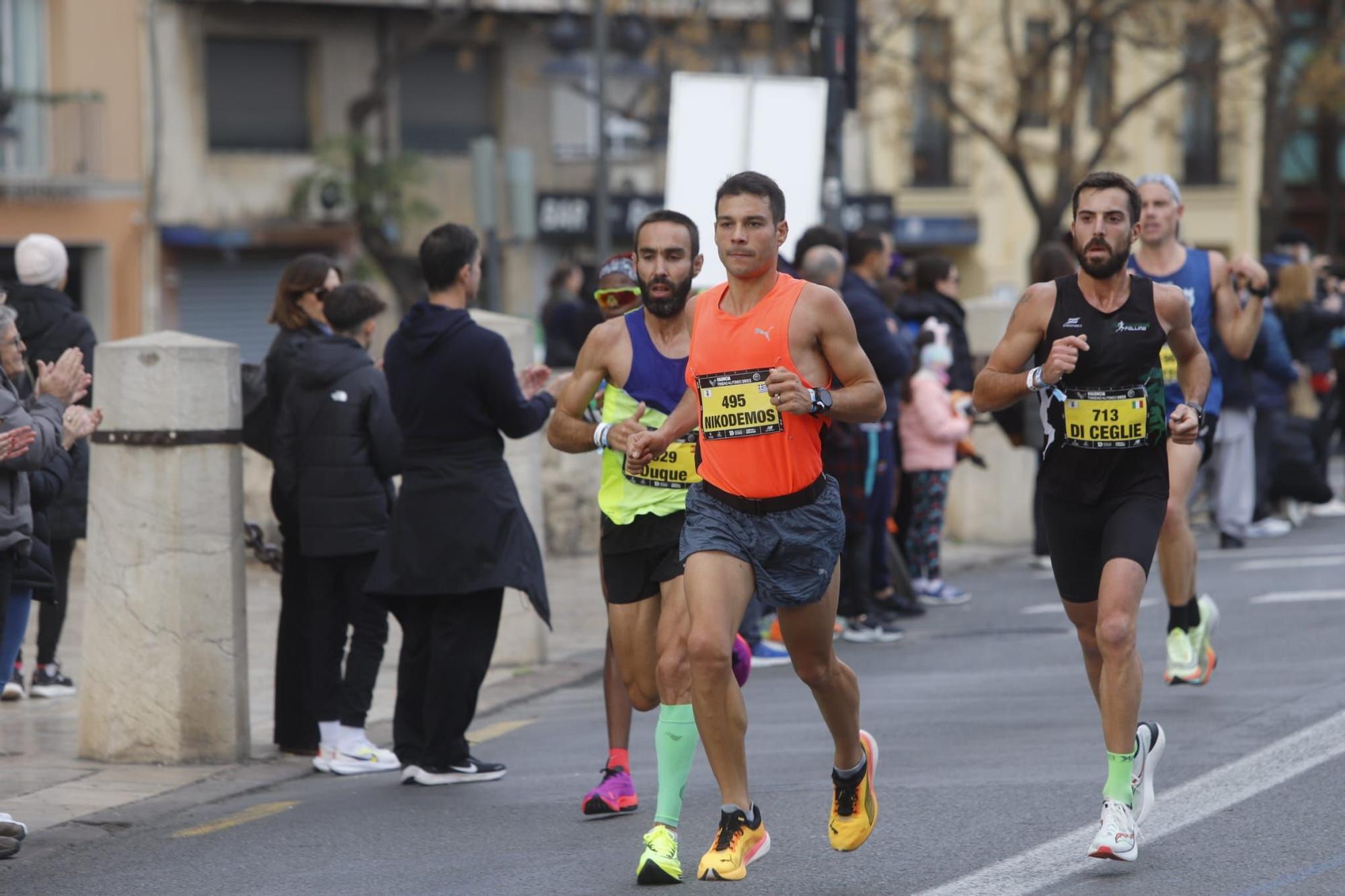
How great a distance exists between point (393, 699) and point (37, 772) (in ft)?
7.16

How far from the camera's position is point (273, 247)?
33.0 m

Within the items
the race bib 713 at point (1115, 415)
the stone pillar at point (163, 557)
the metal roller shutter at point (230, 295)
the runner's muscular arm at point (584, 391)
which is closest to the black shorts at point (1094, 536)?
the race bib 713 at point (1115, 415)

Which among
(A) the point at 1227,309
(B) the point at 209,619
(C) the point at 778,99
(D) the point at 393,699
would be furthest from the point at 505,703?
(C) the point at 778,99

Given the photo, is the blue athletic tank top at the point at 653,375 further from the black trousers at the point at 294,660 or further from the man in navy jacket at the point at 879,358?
the man in navy jacket at the point at 879,358

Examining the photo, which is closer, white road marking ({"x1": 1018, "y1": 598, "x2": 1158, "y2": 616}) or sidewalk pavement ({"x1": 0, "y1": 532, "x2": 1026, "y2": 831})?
sidewalk pavement ({"x1": 0, "y1": 532, "x2": 1026, "y2": 831})

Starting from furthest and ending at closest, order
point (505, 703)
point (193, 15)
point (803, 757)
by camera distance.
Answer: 1. point (193, 15)
2. point (505, 703)
3. point (803, 757)

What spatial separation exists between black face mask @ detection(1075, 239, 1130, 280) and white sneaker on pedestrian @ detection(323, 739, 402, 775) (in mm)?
3480

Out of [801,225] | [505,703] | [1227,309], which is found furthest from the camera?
[801,225]

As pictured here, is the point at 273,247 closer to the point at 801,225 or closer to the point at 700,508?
the point at 801,225

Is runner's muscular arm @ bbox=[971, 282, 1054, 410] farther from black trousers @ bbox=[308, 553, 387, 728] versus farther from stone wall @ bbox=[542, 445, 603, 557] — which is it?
stone wall @ bbox=[542, 445, 603, 557]

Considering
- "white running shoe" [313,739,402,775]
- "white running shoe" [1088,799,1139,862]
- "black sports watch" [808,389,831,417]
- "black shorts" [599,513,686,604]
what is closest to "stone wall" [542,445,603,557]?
"white running shoe" [313,739,402,775]

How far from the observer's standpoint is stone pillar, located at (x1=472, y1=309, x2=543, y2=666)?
36.9 feet

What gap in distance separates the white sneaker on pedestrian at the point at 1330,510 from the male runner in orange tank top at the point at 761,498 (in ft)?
40.9

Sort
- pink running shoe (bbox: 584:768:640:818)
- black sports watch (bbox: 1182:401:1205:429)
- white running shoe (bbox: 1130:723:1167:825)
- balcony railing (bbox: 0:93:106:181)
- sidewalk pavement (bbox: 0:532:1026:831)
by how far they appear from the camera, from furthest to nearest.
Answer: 1. balcony railing (bbox: 0:93:106:181)
2. sidewalk pavement (bbox: 0:532:1026:831)
3. pink running shoe (bbox: 584:768:640:818)
4. black sports watch (bbox: 1182:401:1205:429)
5. white running shoe (bbox: 1130:723:1167:825)
